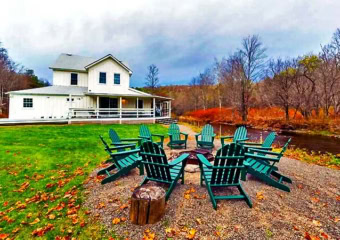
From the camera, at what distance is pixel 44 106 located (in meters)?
16.1

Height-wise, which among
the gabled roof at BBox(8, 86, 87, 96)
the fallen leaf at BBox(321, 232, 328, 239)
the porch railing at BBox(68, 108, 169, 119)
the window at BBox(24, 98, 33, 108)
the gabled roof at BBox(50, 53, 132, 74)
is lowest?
the fallen leaf at BBox(321, 232, 328, 239)

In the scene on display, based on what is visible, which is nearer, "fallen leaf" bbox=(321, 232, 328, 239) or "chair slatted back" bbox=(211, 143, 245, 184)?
"fallen leaf" bbox=(321, 232, 328, 239)

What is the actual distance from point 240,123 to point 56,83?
2347cm

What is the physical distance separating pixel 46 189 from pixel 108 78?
15537mm

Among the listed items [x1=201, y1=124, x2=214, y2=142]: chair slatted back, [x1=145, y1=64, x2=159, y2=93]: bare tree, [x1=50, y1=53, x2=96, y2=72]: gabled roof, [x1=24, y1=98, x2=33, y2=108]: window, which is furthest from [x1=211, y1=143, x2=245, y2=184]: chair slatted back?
[x1=145, y1=64, x2=159, y2=93]: bare tree

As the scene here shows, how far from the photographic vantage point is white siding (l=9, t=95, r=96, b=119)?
15461 mm

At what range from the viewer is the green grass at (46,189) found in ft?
8.05

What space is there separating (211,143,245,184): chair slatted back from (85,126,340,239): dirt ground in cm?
49

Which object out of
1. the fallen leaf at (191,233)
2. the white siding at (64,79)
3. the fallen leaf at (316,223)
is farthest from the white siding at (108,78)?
the fallen leaf at (316,223)

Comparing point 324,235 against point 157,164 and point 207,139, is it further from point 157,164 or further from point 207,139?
point 207,139

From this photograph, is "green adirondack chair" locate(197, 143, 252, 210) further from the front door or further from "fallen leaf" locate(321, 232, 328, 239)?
the front door

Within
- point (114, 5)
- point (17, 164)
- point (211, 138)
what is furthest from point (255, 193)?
point (114, 5)

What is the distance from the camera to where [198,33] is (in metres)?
24.9

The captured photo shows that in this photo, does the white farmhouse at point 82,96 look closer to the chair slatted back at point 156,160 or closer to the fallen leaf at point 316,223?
the chair slatted back at point 156,160
